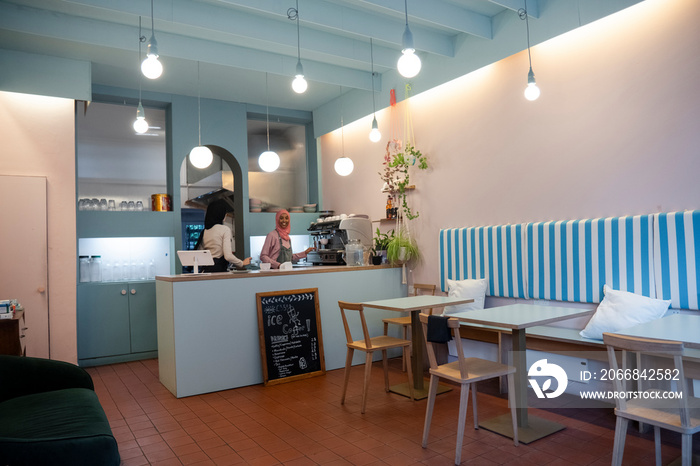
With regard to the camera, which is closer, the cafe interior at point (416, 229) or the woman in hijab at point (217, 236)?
the cafe interior at point (416, 229)

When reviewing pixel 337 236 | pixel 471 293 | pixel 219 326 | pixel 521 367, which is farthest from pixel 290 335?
pixel 521 367

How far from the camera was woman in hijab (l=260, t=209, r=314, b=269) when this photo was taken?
20.4 ft

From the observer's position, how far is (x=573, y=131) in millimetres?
4512

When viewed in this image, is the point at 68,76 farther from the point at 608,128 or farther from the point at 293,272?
the point at 608,128

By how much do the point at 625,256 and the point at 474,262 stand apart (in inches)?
65.9

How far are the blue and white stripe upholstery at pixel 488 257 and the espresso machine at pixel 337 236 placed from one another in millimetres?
1267

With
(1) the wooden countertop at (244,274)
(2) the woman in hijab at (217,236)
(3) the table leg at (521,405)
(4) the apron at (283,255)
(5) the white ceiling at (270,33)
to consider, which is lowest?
(3) the table leg at (521,405)

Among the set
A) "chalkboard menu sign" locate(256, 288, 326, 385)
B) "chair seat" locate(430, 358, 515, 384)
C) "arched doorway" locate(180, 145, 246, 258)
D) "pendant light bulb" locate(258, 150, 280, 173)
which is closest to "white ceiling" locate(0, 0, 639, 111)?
"pendant light bulb" locate(258, 150, 280, 173)

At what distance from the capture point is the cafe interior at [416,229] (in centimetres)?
325

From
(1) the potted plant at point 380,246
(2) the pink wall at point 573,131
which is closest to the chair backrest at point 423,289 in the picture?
(2) the pink wall at point 573,131

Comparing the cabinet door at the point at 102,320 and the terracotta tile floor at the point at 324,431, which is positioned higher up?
the cabinet door at the point at 102,320

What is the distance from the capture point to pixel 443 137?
5883mm

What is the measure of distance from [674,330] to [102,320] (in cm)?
597

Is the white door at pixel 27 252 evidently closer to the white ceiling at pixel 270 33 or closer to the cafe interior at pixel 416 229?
the cafe interior at pixel 416 229
